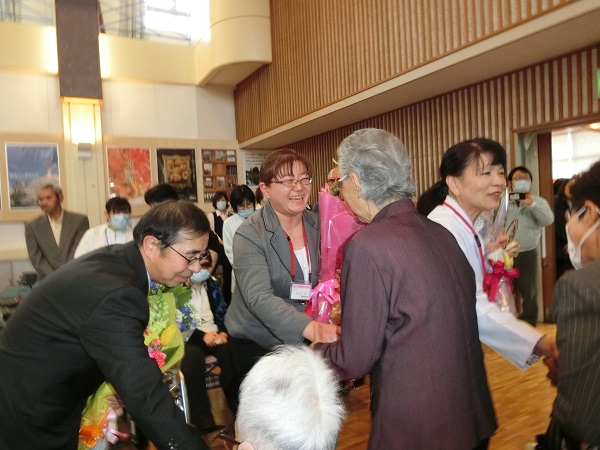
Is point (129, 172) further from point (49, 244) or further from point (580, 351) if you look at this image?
point (580, 351)

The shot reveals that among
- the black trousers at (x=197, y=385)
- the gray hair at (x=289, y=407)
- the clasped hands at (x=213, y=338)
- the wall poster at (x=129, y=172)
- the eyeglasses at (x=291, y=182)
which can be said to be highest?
the wall poster at (x=129, y=172)

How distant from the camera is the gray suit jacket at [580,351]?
1.15m

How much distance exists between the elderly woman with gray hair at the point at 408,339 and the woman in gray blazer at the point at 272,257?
0.67m

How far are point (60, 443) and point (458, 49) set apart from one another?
4.28 m

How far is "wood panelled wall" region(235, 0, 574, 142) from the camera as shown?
4.18 metres

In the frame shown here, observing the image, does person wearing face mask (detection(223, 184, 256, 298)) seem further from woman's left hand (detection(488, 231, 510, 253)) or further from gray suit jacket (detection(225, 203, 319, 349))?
woman's left hand (detection(488, 231, 510, 253))

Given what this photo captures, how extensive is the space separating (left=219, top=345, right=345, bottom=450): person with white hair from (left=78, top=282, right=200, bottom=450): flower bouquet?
2.48ft

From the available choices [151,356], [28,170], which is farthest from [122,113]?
[151,356]

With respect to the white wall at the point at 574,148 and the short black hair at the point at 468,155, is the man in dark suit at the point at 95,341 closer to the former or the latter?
the short black hair at the point at 468,155

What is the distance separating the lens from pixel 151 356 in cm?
161

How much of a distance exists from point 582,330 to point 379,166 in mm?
683

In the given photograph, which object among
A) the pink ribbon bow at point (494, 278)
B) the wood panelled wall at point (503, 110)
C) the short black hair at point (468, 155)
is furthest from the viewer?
the wood panelled wall at point (503, 110)

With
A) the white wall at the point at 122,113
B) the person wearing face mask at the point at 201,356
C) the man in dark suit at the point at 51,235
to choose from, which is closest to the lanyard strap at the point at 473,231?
the person wearing face mask at the point at 201,356

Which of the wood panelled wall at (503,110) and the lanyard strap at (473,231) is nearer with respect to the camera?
the lanyard strap at (473,231)
